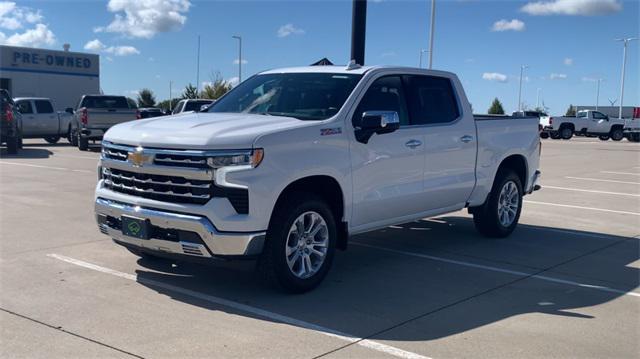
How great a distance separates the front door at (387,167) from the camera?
6.29 m

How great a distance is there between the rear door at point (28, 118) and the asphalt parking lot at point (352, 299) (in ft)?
54.2

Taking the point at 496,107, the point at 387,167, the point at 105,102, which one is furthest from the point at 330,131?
the point at 496,107

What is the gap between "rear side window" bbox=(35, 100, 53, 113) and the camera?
25250mm

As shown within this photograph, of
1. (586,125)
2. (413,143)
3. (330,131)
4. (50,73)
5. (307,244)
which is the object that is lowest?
(307,244)

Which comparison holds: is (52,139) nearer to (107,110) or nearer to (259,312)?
(107,110)

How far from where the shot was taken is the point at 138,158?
561cm

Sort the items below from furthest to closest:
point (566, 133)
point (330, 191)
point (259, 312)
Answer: point (566, 133)
point (330, 191)
point (259, 312)

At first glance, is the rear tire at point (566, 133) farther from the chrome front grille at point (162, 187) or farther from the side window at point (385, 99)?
the chrome front grille at point (162, 187)

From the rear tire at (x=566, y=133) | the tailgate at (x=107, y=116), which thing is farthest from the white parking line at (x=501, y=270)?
the rear tire at (x=566, y=133)

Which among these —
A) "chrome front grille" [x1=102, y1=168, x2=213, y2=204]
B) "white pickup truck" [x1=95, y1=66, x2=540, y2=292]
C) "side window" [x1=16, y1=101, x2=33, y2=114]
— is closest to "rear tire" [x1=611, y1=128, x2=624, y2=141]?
"side window" [x1=16, y1=101, x2=33, y2=114]

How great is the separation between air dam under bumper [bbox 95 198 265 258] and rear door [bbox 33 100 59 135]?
21.3m

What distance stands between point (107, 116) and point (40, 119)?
442 centimetres

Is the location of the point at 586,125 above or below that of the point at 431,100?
below

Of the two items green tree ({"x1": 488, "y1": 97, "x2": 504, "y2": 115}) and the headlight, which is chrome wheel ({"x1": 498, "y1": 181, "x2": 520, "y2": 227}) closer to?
the headlight
